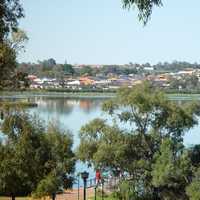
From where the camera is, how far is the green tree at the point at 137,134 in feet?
74.6

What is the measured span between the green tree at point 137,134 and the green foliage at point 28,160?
245 cm

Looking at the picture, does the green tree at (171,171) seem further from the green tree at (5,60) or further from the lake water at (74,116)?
the green tree at (5,60)

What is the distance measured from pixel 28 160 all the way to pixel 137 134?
5141 millimetres

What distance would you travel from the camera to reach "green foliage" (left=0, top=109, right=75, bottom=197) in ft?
64.7

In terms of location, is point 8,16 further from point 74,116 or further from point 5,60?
point 74,116

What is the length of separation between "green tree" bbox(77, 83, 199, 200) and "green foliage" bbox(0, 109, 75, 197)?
245cm

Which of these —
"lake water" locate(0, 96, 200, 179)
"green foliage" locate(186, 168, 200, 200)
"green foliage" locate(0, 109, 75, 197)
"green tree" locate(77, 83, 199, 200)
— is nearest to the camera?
"green foliage" locate(0, 109, 75, 197)

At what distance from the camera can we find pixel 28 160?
786 inches

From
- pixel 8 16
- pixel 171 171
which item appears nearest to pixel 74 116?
pixel 171 171

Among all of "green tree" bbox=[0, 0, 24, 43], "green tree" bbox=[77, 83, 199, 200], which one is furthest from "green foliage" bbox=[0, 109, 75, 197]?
"green tree" bbox=[0, 0, 24, 43]

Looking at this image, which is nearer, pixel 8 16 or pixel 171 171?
pixel 8 16

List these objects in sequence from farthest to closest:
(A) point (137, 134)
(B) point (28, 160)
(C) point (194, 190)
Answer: (A) point (137, 134)
(C) point (194, 190)
(B) point (28, 160)

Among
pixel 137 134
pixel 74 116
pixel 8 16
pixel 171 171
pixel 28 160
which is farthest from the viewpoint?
pixel 74 116

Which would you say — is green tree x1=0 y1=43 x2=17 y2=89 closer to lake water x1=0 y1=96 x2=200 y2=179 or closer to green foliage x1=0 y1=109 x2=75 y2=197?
green foliage x1=0 y1=109 x2=75 y2=197
